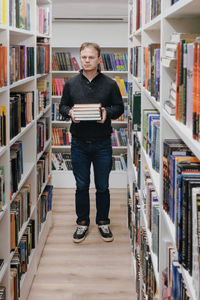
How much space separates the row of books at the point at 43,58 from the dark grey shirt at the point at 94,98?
0.96 ft

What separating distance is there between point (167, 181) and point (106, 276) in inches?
76.6

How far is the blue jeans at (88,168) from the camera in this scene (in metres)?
3.73

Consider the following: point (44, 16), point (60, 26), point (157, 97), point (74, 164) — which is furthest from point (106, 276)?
point (60, 26)

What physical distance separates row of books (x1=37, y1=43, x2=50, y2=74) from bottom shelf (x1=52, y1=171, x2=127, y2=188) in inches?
71.5

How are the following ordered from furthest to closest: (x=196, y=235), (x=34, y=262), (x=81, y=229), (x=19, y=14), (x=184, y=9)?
(x=81, y=229), (x=34, y=262), (x=19, y=14), (x=184, y=9), (x=196, y=235)

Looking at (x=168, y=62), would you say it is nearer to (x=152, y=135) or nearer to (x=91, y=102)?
(x=152, y=135)

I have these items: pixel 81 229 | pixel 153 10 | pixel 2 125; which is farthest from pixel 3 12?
pixel 81 229

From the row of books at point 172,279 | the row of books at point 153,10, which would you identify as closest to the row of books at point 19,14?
the row of books at point 153,10

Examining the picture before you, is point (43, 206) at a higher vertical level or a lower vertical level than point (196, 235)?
lower

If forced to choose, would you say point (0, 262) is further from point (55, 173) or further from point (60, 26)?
point (60, 26)

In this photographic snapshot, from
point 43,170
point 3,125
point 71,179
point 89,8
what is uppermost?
point 89,8

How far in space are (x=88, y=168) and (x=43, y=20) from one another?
52.4 inches

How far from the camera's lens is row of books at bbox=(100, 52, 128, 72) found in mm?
5645

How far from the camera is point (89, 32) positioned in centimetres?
595
